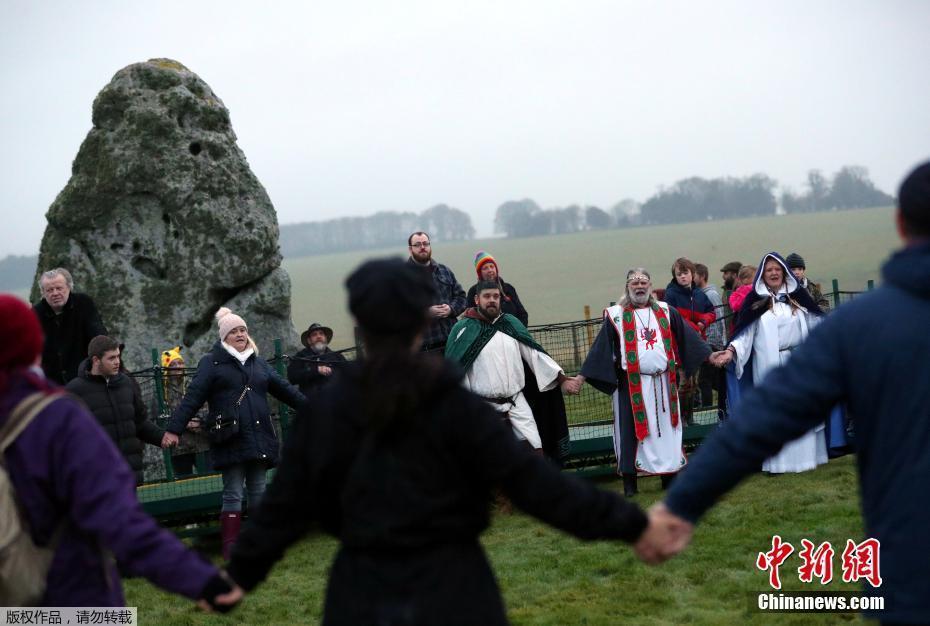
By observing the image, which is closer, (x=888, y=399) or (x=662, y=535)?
(x=888, y=399)

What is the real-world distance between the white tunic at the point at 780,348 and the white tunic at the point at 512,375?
1841mm

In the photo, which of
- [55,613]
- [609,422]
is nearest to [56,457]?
[55,613]

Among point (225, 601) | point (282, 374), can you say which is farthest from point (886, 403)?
point (282, 374)

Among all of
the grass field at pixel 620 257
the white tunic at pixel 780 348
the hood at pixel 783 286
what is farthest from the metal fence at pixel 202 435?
the grass field at pixel 620 257

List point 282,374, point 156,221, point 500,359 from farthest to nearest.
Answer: point 156,221 → point 282,374 → point 500,359

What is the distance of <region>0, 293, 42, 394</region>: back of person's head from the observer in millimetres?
3439

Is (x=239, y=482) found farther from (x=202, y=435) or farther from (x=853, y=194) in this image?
(x=853, y=194)

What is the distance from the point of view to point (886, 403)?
125 inches

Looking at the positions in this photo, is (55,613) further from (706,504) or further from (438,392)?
(706,504)

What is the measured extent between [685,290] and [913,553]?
9.64 m

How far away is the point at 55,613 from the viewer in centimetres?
361

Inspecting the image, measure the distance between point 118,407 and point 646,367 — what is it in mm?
4408

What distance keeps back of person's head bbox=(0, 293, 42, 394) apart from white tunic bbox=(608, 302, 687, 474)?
702 cm
